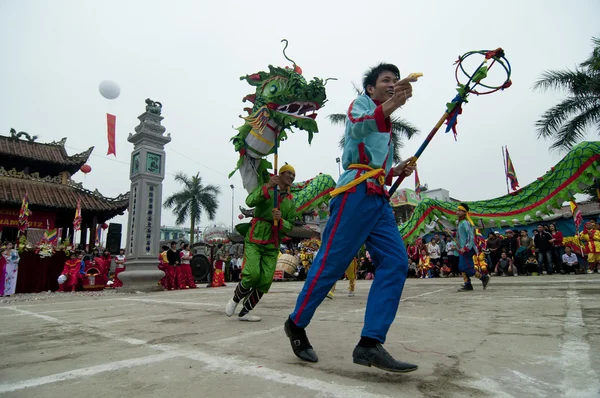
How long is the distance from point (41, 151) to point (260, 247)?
85.2 feet

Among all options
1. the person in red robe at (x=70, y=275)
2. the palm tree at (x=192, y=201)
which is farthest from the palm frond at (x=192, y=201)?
the person in red robe at (x=70, y=275)

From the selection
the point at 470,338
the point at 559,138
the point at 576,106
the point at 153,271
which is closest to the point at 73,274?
the point at 153,271

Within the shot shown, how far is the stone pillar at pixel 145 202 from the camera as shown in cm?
931

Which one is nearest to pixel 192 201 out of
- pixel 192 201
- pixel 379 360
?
pixel 192 201

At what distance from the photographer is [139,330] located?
3021mm

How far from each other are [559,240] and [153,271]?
12.0 meters

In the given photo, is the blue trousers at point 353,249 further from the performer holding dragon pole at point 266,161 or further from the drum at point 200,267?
the drum at point 200,267

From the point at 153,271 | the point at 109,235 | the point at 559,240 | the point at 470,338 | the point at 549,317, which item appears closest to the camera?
the point at 470,338

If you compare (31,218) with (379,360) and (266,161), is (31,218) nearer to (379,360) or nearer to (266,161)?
(266,161)

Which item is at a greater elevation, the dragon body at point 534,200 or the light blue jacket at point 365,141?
the dragon body at point 534,200

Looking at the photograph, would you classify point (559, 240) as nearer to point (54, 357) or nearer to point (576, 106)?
point (576, 106)

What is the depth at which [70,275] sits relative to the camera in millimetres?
11109

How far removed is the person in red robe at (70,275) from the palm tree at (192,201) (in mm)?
21196

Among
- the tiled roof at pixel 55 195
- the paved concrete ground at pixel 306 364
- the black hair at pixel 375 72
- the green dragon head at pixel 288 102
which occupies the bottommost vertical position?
the paved concrete ground at pixel 306 364
